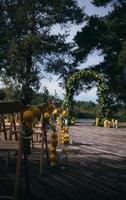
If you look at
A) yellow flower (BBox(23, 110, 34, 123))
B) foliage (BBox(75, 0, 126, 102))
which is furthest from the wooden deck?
foliage (BBox(75, 0, 126, 102))

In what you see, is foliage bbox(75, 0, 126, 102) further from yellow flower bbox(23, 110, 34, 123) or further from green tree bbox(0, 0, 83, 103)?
yellow flower bbox(23, 110, 34, 123)

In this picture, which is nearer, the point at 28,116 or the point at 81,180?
the point at 28,116

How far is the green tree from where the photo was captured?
3775cm

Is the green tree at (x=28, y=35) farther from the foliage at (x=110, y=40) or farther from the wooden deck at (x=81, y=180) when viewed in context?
the wooden deck at (x=81, y=180)

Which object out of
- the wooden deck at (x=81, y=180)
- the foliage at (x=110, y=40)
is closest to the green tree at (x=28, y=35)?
the foliage at (x=110, y=40)

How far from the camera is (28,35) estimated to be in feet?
122

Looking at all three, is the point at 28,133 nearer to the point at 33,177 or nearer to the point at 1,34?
the point at 33,177

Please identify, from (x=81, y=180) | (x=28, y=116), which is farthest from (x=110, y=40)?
(x=28, y=116)

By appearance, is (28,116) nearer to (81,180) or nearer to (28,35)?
(81,180)

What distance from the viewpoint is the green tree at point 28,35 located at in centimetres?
3775

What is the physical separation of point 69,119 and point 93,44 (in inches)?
399

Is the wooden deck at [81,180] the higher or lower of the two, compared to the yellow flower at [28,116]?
lower

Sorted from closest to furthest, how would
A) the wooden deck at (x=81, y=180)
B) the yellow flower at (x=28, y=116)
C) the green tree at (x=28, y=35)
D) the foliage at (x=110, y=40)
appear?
the wooden deck at (x=81, y=180)
the yellow flower at (x=28, y=116)
the foliage at (x=110, y=40)
the green tree at (x=28, y=35)

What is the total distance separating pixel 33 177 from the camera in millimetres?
6129
